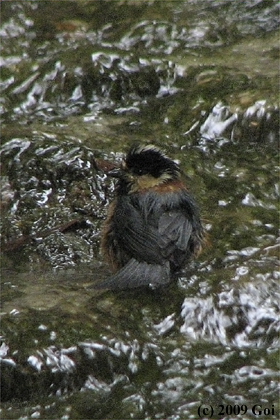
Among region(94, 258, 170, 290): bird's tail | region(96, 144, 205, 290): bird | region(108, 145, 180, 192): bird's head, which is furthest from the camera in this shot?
region(108, 145, 180, 192): bird's head

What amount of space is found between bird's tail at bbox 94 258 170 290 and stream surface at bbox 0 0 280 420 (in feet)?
0.20

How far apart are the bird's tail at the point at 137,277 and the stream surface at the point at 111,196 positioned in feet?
0.20

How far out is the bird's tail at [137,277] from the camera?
537 cm

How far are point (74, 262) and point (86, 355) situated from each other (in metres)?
1.83

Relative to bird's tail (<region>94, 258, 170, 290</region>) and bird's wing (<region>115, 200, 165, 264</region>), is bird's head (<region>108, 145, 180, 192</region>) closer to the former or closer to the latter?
bird's wing (<region>115, 200, 165, 264</region>)

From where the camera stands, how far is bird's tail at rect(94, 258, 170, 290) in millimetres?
5371

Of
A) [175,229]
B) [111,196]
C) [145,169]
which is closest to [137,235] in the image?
[175,229]

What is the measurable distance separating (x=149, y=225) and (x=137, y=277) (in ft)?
1.31

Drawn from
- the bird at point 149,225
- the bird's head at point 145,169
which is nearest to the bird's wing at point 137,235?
the bird at point 149,225

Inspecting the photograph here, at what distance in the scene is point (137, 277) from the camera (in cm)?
542

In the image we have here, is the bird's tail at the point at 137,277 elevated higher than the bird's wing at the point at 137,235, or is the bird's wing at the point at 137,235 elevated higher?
the bird's wing at the point at 137,235

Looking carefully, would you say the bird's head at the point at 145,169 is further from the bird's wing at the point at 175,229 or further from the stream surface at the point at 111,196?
the stream surface at the point at 111,196

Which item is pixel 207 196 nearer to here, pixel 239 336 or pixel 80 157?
pixel 80 157

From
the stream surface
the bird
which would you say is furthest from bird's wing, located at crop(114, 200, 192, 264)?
the stream surface
